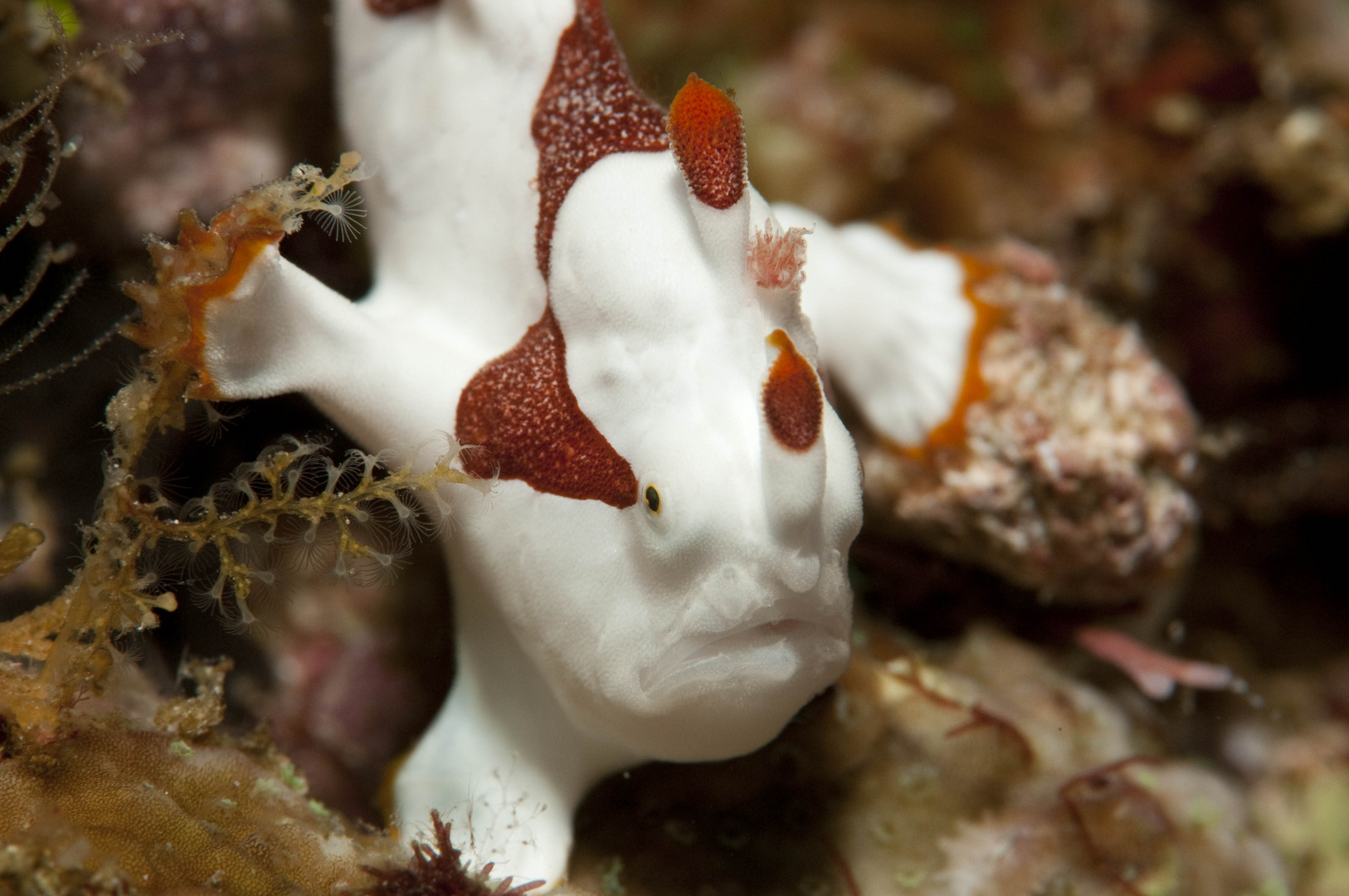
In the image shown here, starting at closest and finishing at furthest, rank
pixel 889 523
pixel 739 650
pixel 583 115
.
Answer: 1. pixel 739 650
2. pixel 583 115
3. pixel 889 523

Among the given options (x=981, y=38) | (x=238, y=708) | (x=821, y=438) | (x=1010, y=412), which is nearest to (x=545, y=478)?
(x=821, y=438)

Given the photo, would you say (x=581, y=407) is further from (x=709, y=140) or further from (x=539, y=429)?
(x=709, y=140)

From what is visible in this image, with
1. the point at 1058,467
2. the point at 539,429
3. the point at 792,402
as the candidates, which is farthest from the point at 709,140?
the point at 1058,467

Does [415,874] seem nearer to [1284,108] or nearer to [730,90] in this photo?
[730,90]

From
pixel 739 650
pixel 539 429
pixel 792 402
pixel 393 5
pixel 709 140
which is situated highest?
pixel 393 5

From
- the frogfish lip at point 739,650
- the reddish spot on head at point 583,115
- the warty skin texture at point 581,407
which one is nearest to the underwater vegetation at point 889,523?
the warty skin texture at point 581,407

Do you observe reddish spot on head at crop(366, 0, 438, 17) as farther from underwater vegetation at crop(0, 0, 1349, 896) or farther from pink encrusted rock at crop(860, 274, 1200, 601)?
pink encrusted rock at crop(860, 274, 1200, 601)

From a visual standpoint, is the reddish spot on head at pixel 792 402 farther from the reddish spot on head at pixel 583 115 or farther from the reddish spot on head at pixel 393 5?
the reddish spot on head at pixel 393 5
